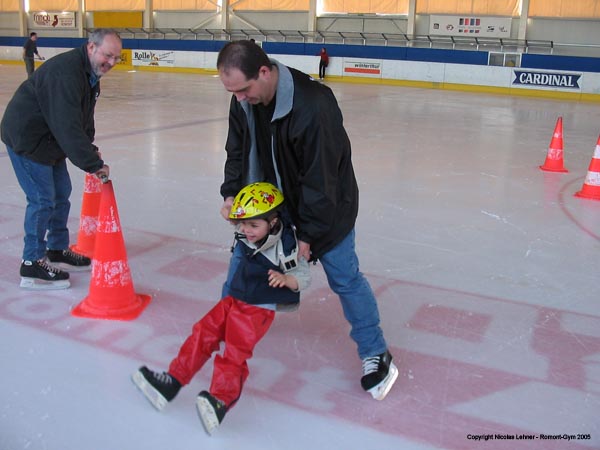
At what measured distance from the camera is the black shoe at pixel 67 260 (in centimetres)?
385

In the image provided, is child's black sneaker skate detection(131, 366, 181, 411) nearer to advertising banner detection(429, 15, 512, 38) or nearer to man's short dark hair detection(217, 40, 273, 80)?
man's short dark hair detection(217, 40, 273, 80)

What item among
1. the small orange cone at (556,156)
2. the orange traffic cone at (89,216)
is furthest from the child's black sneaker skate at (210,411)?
the small orange cone at (556,156)

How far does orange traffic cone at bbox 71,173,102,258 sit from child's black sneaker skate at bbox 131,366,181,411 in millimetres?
1836

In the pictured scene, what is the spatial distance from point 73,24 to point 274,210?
3306 cm

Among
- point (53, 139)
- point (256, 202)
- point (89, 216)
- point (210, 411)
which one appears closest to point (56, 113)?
point (53, 139)

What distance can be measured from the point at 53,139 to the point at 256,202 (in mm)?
1667

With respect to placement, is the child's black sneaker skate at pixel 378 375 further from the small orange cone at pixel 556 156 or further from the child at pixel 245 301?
the small orange cone at pixel 556 156

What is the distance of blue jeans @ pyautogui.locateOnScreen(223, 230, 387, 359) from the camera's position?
250 cm

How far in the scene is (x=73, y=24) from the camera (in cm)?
3152

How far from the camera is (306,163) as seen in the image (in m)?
2.23

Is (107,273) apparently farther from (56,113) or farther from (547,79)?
(547,79)

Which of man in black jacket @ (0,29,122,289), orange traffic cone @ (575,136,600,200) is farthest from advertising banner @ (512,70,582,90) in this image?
man in black jacket @ (0,29,122,289)

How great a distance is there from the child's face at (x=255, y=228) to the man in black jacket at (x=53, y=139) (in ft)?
4.06

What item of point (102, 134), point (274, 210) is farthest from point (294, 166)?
point (102, 134)
